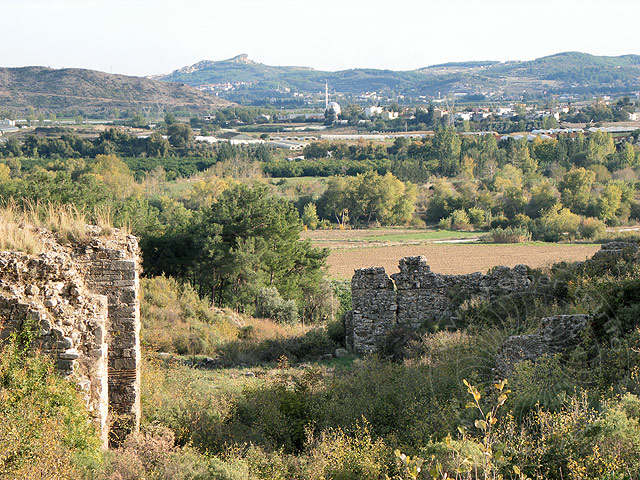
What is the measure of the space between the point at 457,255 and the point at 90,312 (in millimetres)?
49525

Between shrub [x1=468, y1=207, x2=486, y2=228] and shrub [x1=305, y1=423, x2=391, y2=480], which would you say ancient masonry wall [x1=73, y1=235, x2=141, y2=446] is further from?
shrub [x1=468, y1=207, x2=486, y2=228]

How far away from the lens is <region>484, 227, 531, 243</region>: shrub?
6475cm

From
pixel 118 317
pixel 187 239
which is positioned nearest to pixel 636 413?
pixel 118 317

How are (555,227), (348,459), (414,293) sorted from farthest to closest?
(555,227) → (414,293) → (348,459)

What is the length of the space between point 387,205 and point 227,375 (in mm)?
70200

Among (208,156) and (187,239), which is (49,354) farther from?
(208,156)

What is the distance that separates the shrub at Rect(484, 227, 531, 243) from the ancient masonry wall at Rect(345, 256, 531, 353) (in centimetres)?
4980

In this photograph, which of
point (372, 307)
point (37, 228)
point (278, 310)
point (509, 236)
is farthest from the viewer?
point (509, 236)

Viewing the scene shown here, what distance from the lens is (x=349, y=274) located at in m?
49.8

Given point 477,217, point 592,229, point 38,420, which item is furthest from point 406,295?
point 477,217

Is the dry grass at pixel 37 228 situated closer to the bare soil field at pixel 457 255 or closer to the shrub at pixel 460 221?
the bare soil field at pixel 457 255

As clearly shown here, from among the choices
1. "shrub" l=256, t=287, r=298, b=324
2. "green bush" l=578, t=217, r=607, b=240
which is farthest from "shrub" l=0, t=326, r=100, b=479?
"green bush" l=578, t=217, r=607, b=240

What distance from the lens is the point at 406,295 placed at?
17.5 meters

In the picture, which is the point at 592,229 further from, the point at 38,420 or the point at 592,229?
the point at 38,420
